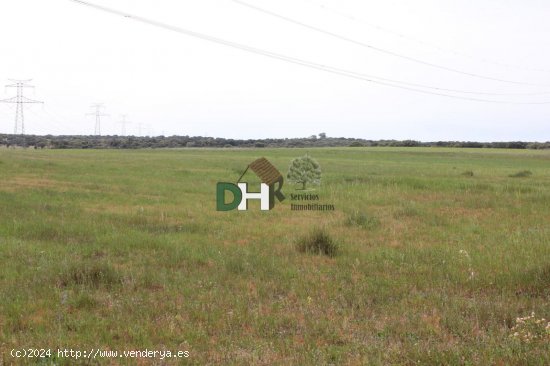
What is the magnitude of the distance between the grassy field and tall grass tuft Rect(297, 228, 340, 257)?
0.76 ft

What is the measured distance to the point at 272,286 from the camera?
8.90 m

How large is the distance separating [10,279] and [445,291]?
319 inches

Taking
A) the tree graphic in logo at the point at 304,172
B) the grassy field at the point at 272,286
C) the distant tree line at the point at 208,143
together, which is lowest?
the grassy field at the point at 272,286

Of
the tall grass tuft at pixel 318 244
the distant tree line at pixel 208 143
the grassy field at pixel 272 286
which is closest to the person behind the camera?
the grassy field at pixel 272 286

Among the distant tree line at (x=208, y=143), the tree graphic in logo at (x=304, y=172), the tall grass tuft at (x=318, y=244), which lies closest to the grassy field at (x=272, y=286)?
the tall grass tuft at (x=318, y=244)

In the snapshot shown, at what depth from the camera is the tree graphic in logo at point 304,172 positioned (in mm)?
28719

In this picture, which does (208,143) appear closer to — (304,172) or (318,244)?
(304,172)

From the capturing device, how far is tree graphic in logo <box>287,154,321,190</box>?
94.2ft

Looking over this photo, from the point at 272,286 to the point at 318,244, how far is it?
337cm

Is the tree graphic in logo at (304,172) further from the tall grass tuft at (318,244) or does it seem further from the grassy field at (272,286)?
the tall grass tuft at (318,244)

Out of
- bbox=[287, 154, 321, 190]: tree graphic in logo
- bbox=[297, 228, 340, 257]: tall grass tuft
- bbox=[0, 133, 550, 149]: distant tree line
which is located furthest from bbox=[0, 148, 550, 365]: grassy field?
bbox=[0, 133, 550, 149]: distant tree line

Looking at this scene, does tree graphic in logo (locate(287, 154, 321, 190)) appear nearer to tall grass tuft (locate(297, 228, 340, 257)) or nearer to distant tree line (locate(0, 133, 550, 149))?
tall grass tuft (locate(297, 228, 340, 257))

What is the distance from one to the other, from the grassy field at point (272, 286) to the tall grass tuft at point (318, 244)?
0.76ft

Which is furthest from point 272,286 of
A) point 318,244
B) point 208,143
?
point 208,143
